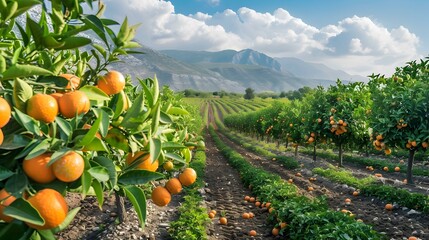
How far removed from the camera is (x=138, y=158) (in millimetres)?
1666

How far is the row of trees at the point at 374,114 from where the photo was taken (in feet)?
30.5

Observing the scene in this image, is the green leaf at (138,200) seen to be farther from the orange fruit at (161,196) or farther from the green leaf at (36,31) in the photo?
the green leaf at (36,31)

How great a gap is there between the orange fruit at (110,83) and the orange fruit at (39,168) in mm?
517

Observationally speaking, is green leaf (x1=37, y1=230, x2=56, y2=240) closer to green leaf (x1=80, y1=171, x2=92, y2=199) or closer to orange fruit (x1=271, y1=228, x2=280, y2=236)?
green leaf (x1=80, y1=171, x2=92, y2=199)

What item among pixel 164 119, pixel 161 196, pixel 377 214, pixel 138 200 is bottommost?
pixel 377 214

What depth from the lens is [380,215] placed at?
24.3 ft

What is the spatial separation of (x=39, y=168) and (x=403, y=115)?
33.7ft

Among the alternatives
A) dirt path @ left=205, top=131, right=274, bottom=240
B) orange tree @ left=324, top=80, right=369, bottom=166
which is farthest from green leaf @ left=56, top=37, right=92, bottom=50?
orange tree @ left=324, top=80, right=369, bottom=166

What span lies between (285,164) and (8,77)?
593 inches

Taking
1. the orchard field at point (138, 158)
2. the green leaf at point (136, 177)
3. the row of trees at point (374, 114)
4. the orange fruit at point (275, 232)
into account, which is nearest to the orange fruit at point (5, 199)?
the orchard field at point (138, 158)

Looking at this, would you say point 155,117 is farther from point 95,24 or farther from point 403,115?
point 403,115

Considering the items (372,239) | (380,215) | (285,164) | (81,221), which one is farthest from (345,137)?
(81,221)

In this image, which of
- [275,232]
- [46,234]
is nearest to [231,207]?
[275,232]

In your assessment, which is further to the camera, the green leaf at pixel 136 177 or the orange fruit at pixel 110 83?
the orange fruit at pixel 110 83
